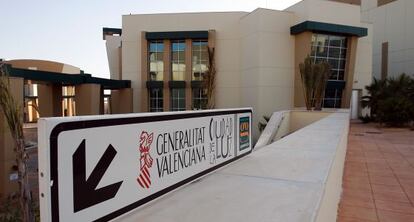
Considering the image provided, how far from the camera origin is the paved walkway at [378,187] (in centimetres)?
475

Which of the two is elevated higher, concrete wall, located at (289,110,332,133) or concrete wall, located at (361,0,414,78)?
concrete wall, located at (361,0,414,78)

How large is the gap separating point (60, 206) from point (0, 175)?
1621cm

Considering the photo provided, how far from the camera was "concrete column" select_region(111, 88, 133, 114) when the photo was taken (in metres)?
31.1

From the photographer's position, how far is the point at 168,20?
1201 inches

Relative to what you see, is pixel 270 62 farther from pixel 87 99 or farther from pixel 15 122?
pixel 15 122

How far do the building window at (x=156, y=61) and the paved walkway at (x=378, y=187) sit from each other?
23.4m

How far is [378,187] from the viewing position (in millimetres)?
6156

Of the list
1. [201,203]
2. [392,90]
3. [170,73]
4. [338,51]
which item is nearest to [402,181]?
[201,203]

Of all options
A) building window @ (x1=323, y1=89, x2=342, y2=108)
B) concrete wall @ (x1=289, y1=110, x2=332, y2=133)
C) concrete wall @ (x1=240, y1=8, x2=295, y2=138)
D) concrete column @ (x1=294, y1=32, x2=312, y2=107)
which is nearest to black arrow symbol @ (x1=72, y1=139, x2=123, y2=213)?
concrete wall @ (x1=289, y1=110, x2=332, y2=133)

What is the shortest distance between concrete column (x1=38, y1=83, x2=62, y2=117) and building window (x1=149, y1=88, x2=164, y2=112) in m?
8.15

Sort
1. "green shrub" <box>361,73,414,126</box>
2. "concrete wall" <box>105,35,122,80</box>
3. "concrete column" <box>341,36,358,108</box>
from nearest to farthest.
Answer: "green shrub" <box>361,73,414,126</box>
"concrete column" <box>341,36,358,108</box>
"concrete wall" <box>105,35,122,80</box>

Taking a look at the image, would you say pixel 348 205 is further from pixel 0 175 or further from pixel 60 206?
pixel 0 175

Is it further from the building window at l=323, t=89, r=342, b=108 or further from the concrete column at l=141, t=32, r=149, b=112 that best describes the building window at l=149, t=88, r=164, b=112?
the building window at l=323, t=89, r=342, b=108

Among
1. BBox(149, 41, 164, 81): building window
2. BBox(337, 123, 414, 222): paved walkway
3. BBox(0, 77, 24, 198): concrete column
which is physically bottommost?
BBox(0, 77, 24, 198): concrete column
